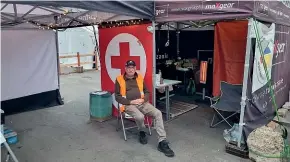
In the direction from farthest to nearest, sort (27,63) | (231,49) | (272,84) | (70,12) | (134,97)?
1. (27,63)
2. (231,49)
3. (70,12)
4. (272,84)
5. (134,97)

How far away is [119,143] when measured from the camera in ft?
9.90

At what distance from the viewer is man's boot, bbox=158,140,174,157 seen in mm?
2676

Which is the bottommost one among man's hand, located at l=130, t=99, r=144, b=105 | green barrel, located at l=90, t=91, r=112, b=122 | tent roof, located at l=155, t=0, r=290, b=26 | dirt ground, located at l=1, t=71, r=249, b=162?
dirt ground, located at l=1, t=71, r=249, b=162

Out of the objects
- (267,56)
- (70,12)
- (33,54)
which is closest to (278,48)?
(267,56)

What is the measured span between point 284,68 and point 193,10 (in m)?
2.17

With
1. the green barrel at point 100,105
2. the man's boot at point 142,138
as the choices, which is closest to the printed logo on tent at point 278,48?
the man's boot at point 142,138

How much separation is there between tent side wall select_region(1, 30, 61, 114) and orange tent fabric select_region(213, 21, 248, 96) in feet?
10.3

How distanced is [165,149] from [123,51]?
1.64 m

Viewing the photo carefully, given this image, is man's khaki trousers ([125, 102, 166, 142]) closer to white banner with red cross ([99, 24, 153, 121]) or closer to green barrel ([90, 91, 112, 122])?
white banner with red cross ([99, 24, 153, 121])

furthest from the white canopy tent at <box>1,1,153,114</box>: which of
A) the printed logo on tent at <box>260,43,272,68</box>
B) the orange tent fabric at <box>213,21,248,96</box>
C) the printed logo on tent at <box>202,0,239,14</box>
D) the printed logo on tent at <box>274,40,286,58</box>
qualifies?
the printed logo on tent at <box>274,40,286,58</box>

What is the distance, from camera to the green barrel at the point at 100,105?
3.71 metres

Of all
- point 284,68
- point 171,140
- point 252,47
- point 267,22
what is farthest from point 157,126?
point 284,68

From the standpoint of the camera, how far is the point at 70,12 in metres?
3.65

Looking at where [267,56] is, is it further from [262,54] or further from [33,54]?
[33,54]
